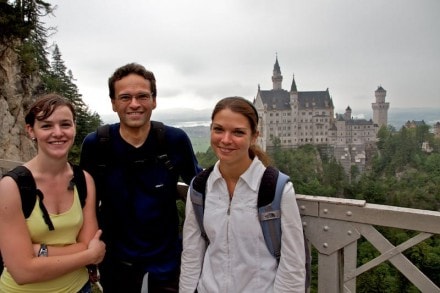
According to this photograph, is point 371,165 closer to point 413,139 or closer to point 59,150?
point 413,139

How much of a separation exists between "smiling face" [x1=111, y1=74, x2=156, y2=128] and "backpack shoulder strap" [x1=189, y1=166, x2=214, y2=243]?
518 millimetres

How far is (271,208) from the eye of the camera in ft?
5.60

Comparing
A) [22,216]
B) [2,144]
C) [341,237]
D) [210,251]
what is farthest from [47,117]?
[2,144]

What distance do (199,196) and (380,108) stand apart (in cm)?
11306

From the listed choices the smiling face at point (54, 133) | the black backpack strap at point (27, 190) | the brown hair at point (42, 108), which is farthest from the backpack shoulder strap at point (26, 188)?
the brown hair at point (42, 108)

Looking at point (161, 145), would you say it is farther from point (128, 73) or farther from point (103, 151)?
point (128, 73)

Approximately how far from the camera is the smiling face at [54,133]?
1.82 metres

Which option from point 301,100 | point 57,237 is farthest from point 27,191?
point 301,100

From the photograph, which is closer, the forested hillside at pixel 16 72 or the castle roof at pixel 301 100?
the forested hillside at pixel 16 72

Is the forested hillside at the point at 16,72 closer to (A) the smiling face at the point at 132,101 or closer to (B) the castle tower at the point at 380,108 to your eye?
(A) the smiling face at the point at 132,101

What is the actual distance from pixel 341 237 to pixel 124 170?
1301mm

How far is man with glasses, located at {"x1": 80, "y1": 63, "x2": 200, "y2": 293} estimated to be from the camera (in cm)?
210

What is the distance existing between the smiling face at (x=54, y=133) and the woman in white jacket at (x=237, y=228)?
74 centimetres

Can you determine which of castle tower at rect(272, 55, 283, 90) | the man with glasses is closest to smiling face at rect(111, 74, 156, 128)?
the man with glasses
